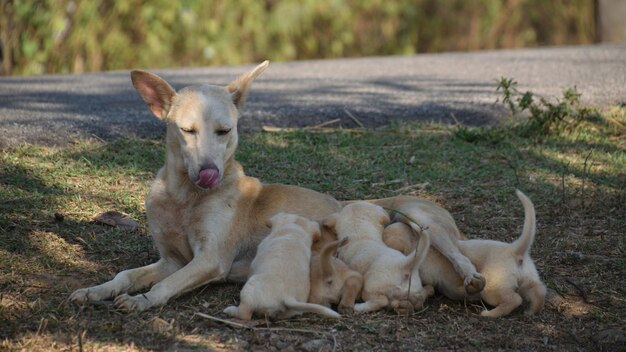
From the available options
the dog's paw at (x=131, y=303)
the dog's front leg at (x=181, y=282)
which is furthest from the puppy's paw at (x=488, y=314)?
the dog's paw at (x=131, y=303)

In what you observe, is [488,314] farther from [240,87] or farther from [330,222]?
[240,87]

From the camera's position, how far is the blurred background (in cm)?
1243

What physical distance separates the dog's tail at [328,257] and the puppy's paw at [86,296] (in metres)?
1.05

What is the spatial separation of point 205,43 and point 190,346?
10237 millimetres

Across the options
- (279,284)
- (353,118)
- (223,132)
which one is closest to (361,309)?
(279,284)

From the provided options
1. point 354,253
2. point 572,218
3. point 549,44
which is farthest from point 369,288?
point 549,44

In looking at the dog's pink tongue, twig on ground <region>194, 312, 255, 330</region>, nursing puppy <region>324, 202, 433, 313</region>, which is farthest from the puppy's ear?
twig on ground <region>194, 312, 255, 330</region>

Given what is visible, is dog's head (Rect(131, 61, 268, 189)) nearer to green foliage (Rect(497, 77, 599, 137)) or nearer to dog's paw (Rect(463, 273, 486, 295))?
dog's paw (Rect(463, 273, 486, 295))

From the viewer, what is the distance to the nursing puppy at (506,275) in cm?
445

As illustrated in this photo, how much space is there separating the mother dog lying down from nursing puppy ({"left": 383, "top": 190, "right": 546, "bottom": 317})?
0.27 feet

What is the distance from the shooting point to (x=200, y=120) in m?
4.77

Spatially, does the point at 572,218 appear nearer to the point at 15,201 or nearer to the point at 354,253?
the point at 354,253

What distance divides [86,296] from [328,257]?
114 cm

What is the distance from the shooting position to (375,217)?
4.85 m
